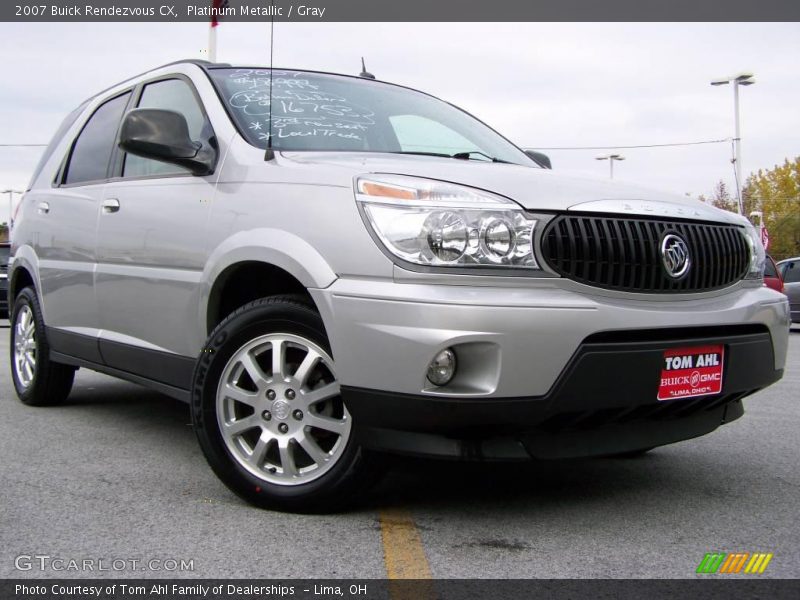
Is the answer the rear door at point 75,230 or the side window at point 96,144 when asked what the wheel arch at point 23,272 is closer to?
the rear door at point 75,230

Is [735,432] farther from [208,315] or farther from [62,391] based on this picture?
[62,391]

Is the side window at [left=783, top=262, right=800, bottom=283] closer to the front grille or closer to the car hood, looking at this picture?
the car hood

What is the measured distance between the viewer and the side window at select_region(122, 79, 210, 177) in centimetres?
425

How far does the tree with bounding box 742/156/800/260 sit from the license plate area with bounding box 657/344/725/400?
156 ft

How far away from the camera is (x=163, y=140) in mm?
3889

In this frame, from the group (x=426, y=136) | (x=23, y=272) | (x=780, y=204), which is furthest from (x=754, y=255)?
(x=780, y=204)

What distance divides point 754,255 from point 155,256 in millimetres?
2631

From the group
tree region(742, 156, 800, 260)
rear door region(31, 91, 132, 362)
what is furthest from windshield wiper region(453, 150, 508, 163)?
tree region(742, 156, 800, 260)

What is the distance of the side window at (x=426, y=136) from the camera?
4.33m

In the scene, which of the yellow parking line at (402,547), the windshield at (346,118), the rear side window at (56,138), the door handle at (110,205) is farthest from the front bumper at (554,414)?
the rear side window at (56,138)

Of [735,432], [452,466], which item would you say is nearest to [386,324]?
[452,466]

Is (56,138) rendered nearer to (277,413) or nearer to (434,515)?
(277,413)

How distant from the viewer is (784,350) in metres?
3.76
